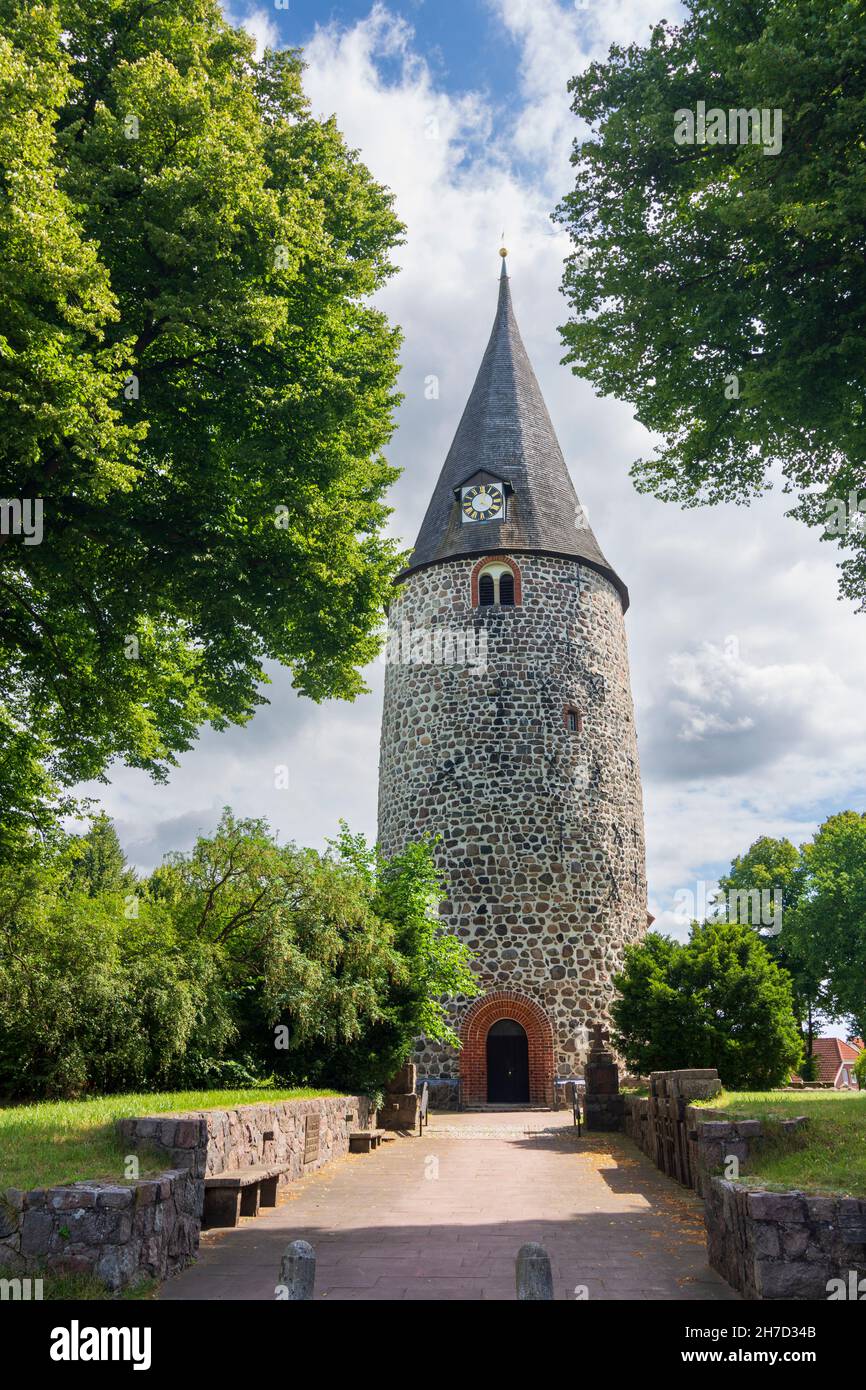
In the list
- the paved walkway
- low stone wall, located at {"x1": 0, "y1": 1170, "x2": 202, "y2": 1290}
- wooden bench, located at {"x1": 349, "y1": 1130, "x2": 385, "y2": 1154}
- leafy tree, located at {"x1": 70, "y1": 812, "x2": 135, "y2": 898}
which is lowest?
wooden bench, located at {"x1": 349, "y1": 1130, "x2": 385, "y2": 1154}

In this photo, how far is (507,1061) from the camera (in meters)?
24.3

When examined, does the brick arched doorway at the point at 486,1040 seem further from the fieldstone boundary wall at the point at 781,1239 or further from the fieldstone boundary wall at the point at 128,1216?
the fieldstone boundary wall at the point at 781,1239

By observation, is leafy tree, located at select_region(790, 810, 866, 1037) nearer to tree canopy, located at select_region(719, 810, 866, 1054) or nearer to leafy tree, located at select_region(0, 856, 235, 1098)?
tree canopy, located at select_region(719, 810, 866, 1054)

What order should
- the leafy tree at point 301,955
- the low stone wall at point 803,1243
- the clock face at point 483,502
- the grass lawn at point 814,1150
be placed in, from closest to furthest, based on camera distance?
the low stone wall at point 803,1243 < the grass lawn at point 814,1150 < the leafy tree at point 301,955 < the clock face at point 483,502

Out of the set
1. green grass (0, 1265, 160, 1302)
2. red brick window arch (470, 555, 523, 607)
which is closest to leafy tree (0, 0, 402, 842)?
green grass (0, 1265, 160, 1302)

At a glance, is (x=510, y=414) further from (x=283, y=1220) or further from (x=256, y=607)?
(x=283, y=1220)

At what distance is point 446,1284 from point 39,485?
8708 millimetres

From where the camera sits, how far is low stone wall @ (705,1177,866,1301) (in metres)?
5.17

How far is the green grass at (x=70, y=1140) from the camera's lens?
19.9 feet

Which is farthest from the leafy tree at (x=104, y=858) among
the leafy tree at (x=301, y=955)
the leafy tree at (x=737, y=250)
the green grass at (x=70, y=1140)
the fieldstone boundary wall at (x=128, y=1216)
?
the leafy tree at (x=737, y=250)

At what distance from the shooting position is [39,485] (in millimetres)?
10422

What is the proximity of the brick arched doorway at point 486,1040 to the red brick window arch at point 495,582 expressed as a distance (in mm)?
10811

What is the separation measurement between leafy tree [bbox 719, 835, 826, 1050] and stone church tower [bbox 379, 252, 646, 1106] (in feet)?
36.8
